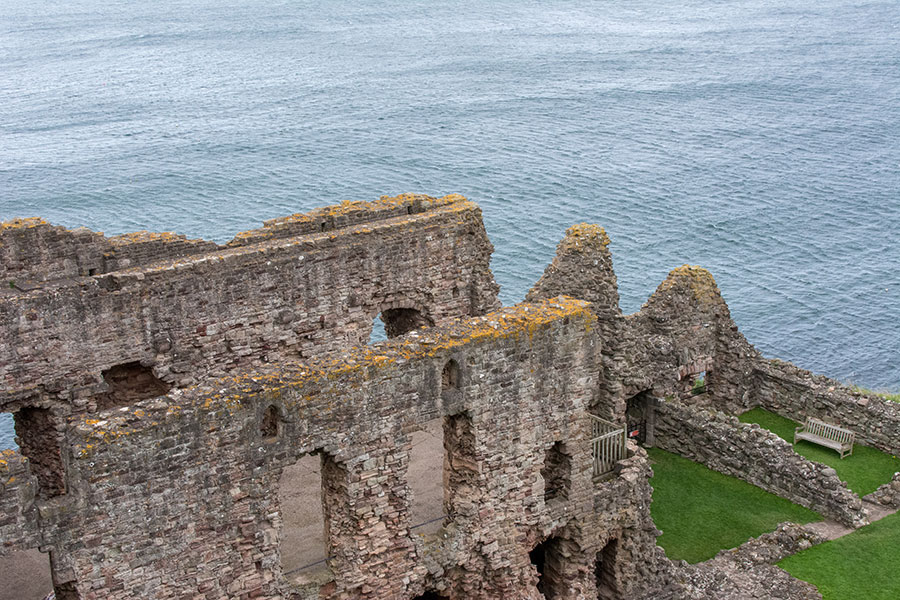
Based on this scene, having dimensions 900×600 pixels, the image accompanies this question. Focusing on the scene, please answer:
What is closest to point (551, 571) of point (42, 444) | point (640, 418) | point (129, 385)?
point (129, 385)

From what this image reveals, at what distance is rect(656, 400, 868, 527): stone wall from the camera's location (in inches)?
1107

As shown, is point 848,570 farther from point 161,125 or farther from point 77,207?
point 161,125

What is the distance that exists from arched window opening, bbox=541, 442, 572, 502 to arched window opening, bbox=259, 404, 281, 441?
5509 mm

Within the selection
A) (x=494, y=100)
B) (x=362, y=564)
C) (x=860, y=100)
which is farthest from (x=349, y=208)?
(x=860, y=100)

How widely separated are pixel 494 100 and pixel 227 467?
7417cm

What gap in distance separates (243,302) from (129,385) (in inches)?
106

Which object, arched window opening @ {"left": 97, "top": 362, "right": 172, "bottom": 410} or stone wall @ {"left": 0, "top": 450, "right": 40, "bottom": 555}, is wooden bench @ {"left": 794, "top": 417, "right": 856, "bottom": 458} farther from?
stone wall @ {"left": 0, "top": 450, "right": 40, "bottom": 555}

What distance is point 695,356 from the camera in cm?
3288

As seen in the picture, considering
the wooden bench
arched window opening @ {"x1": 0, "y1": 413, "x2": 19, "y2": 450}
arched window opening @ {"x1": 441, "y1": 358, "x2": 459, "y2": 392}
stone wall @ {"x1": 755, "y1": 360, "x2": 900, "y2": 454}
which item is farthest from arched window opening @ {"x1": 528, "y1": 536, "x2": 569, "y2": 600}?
arched window opening @ {"x1": 0, "y1": 413, "x2": 19, "y2": 450}

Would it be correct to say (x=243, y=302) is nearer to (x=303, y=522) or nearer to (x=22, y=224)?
(x=22, y=224)

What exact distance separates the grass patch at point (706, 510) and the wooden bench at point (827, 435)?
121 inches

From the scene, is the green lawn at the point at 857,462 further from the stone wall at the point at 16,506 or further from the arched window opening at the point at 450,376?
the stone wall at the point at 16,506

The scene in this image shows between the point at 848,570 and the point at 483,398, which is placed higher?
the point at 483,398

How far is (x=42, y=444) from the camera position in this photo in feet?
69.4
